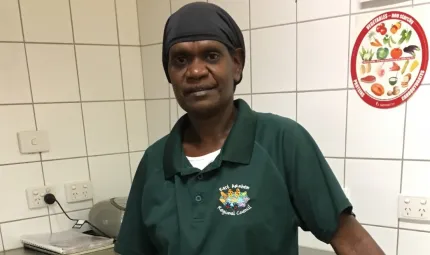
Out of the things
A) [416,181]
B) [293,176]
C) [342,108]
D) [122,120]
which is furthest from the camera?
[122,120]

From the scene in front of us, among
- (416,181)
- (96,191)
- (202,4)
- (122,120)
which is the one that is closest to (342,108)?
(416,181)

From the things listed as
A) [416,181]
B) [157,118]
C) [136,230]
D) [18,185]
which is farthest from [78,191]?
[416,181]

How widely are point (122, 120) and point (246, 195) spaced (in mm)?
1151

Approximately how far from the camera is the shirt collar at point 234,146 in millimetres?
763

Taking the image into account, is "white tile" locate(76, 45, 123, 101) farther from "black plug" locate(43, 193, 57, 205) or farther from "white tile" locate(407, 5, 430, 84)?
"white tile" locate(407, 5, 430, 84)

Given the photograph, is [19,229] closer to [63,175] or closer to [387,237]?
[63,175]

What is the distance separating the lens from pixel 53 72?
154cm

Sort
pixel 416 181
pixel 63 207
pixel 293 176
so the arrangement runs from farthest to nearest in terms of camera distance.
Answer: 1. pixel 63 207
2. pixel 416 181
3. pixel 293 176

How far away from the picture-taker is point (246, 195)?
736 millimetres

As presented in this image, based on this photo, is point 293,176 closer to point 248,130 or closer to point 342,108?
point 248,130

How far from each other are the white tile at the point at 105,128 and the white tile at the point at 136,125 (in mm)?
→ 29

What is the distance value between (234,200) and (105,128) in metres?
1.11

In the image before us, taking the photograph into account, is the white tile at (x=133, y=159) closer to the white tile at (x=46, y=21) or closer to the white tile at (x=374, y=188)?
the white tile at (x=46, y=21)

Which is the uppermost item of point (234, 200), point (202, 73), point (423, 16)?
point (423, 16)
